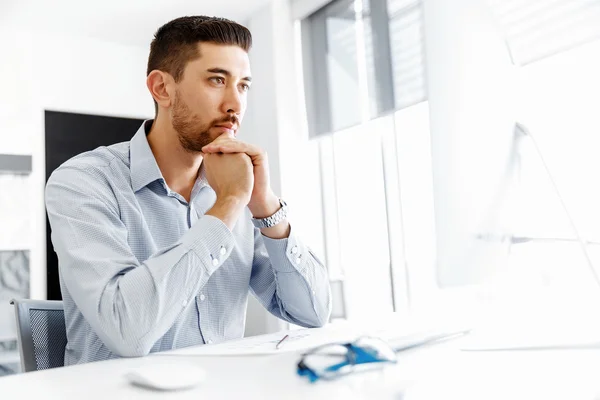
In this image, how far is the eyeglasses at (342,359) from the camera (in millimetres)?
699

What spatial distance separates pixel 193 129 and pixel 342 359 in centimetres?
94

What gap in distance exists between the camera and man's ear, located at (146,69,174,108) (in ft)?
5.18

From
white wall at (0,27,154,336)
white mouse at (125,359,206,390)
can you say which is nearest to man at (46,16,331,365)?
white mouse at (125,359,206,390)

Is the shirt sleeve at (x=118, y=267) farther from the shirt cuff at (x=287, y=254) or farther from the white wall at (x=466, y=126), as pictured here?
the white wall at (x=466, y=126)

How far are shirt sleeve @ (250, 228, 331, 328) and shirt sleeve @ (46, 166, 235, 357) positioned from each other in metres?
0.28

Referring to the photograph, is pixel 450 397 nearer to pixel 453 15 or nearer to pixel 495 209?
pixel 495 209

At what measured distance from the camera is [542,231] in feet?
5.87

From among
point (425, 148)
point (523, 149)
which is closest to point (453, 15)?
point (523, 149)

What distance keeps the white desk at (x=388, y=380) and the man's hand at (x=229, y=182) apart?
40 centimetres

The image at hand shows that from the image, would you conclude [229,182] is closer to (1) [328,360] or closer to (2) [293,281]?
(2) [293,281]

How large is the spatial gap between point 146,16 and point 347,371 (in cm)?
351

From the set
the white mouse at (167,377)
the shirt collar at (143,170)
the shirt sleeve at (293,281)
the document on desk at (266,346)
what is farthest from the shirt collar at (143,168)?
the white mouse at (167,377)

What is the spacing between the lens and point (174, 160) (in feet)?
4.98

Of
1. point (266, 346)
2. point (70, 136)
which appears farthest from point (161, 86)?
point (70, 136)
